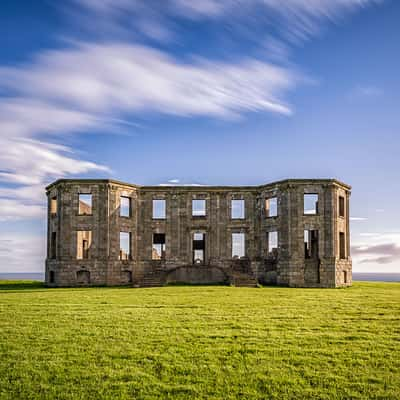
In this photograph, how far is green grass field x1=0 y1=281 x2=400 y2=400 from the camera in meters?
11.0

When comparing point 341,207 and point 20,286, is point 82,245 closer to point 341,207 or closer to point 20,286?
point 20,286

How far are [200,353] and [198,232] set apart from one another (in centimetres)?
2917

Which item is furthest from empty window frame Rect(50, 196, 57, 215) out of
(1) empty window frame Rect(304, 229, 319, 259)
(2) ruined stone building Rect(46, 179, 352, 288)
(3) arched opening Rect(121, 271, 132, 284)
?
(1) empty window frame Rect(304, 229, 319, 259)

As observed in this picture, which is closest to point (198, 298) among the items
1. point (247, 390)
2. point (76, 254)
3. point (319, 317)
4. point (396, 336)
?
point (319, 317)

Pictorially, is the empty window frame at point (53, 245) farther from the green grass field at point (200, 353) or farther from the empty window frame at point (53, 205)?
the green grass field at point (200, 353)

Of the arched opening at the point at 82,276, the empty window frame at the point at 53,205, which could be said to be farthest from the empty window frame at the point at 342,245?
the empty window frame at the point at 53,205

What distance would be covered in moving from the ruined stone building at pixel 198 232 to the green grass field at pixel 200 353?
59.8ft


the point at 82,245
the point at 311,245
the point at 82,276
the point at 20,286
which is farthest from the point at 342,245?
the point at 20,286

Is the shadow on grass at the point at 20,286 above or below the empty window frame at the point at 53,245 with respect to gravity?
below

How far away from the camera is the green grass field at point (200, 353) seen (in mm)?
11016

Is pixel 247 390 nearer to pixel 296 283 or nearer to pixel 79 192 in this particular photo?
pixel 296 283

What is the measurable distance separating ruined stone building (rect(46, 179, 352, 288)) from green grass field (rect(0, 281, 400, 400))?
1823 centimetres

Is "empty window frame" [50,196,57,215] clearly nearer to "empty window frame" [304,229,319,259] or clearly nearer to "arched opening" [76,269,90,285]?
"arched opening" [76,269,90,285]

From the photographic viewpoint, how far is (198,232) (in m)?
42.3
